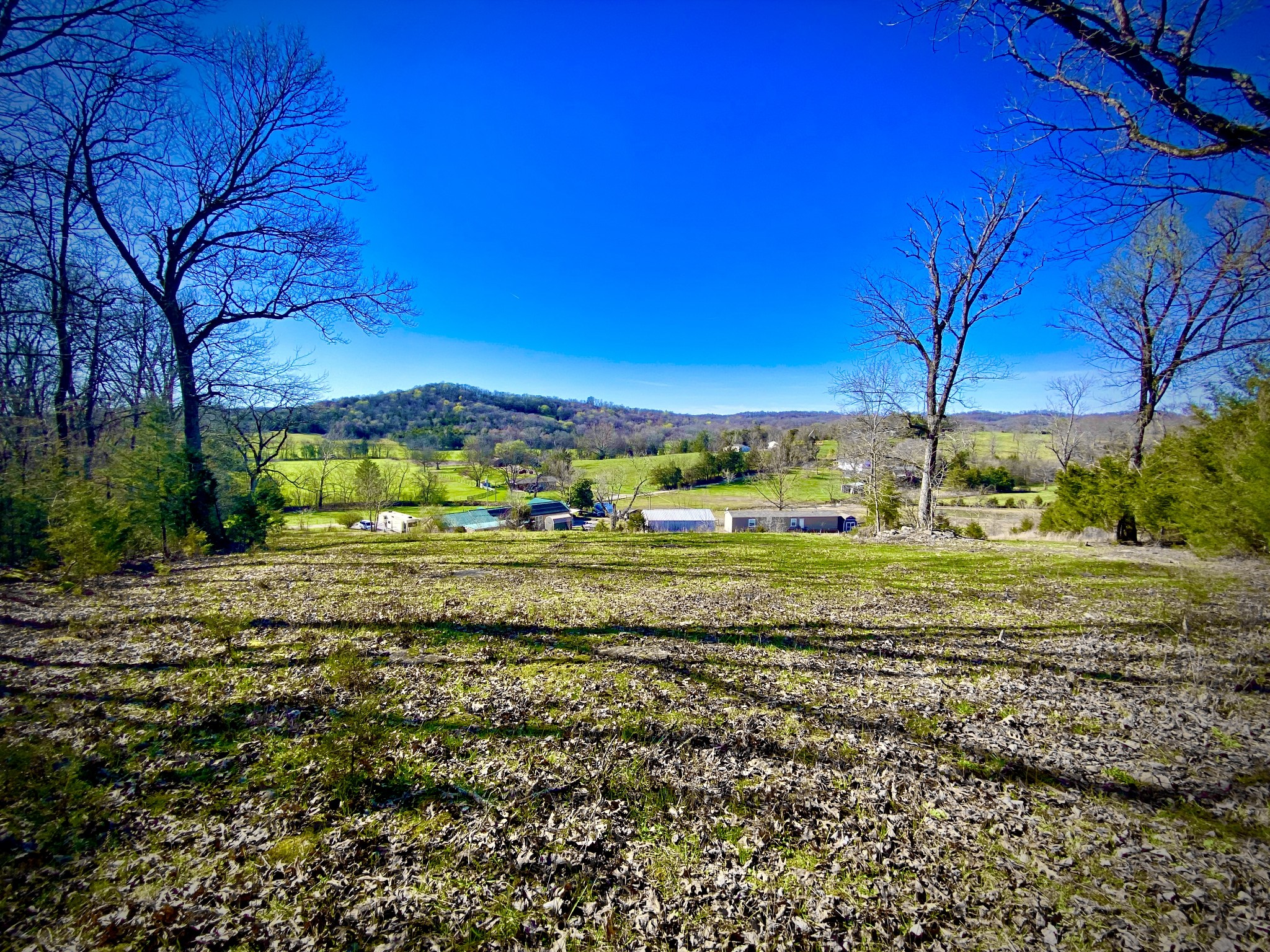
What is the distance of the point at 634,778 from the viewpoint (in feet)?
12.0

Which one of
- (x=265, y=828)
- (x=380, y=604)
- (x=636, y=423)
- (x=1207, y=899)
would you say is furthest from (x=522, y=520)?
(x=636, y=423)

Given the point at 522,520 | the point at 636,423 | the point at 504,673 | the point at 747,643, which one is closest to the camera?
the point at 504,673

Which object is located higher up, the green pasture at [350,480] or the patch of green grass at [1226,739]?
the green pasture at [350,480]

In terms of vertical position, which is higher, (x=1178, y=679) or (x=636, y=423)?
(x=636, y=423)

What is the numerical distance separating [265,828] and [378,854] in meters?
0.89

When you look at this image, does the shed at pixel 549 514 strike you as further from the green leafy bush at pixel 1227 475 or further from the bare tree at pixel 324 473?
the green leafy bush at pixel 1227 475

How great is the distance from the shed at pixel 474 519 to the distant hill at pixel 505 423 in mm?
26258

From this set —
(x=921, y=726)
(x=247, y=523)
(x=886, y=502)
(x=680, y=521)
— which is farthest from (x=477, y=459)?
(x=921, y=726)

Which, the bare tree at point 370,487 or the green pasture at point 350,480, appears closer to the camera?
the bare tree at point 370,487

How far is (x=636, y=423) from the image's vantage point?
115875mm

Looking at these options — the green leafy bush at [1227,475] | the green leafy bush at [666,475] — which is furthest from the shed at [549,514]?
the green leafy bush at [1227,475]

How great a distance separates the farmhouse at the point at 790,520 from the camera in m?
39.4

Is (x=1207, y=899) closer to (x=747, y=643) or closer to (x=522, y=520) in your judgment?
(x=747, y=643)

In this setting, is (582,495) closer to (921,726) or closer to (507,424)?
(921,726)
